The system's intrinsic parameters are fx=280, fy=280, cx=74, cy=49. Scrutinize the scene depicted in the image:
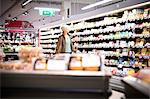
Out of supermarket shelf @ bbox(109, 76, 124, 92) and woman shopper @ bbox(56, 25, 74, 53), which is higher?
woman shopper @ bbox(56, 25, 74, 53)

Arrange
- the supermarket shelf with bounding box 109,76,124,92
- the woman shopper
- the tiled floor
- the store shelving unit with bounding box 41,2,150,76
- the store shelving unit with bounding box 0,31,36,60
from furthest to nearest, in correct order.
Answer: the store shelving unit with bounding box 0,31,36,60
the woman shopper
the store shelving unit with bounding box 41,2,150,76
the supermarket shelf with bounding box 109,76,124,92
the tiled floor

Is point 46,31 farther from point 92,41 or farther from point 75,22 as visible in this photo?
point 92,41

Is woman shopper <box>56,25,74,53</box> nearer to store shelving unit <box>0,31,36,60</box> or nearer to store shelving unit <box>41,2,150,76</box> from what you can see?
store shelving unit <box>41,2,150,76</box>

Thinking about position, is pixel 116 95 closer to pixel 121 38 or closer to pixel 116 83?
pixel 116 83

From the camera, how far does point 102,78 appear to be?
13.1ft

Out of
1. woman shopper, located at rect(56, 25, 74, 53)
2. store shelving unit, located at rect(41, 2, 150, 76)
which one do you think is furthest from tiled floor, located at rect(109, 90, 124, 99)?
woman shopper, located at rect(56, 25, 74, 53)

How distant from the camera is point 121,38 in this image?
9.66 meters

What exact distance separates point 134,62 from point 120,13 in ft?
7.24

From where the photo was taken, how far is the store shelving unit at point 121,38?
27.9ft

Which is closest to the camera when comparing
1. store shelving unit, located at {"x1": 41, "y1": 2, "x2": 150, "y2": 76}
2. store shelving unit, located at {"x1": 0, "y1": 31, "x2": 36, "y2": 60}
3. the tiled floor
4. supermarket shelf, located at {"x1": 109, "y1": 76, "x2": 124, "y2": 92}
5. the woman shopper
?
the tiled floor

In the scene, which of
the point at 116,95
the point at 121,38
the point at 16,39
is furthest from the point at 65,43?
the point at 16,39

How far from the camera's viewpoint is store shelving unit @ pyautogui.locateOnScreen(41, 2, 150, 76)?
8492 mm

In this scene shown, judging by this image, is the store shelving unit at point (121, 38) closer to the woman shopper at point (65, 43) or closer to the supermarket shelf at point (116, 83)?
the supermarket shelf at point (116, 83)

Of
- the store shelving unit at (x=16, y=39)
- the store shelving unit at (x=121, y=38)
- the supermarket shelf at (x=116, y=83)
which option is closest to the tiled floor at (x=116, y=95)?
the supermarket shelf at (x=116, y=83)
